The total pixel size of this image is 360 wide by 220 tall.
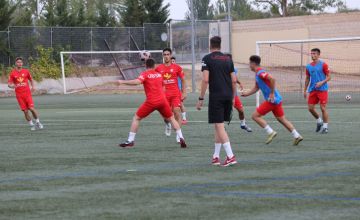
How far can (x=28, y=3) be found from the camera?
281 ft

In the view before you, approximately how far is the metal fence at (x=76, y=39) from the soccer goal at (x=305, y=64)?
8613 millimetres

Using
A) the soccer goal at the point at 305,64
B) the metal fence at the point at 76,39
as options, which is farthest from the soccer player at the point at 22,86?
the metal fence at the point at 76,39

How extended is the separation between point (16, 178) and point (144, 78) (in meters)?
4.62

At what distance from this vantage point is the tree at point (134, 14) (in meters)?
58.8

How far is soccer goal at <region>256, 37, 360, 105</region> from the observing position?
38.6 meters

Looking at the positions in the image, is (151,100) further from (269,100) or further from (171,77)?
(171,77)

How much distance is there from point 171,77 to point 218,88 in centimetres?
588

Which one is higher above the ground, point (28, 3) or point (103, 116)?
point (28, 3)

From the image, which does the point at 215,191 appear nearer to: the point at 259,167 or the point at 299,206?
the point at 299,206

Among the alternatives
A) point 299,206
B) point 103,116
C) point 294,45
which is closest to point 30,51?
point 294,45

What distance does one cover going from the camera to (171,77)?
1842cm

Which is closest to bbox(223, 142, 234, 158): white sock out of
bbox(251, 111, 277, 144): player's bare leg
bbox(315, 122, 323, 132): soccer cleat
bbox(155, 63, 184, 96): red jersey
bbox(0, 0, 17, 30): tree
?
bbox(251, 111, 277, 144): player's bare leg

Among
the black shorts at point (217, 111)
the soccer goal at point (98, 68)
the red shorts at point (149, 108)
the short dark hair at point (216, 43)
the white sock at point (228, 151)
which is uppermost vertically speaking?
the short dark hair at point (216, 43)

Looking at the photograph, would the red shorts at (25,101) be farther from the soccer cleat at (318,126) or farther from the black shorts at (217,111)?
the black shorts at (217,111)
